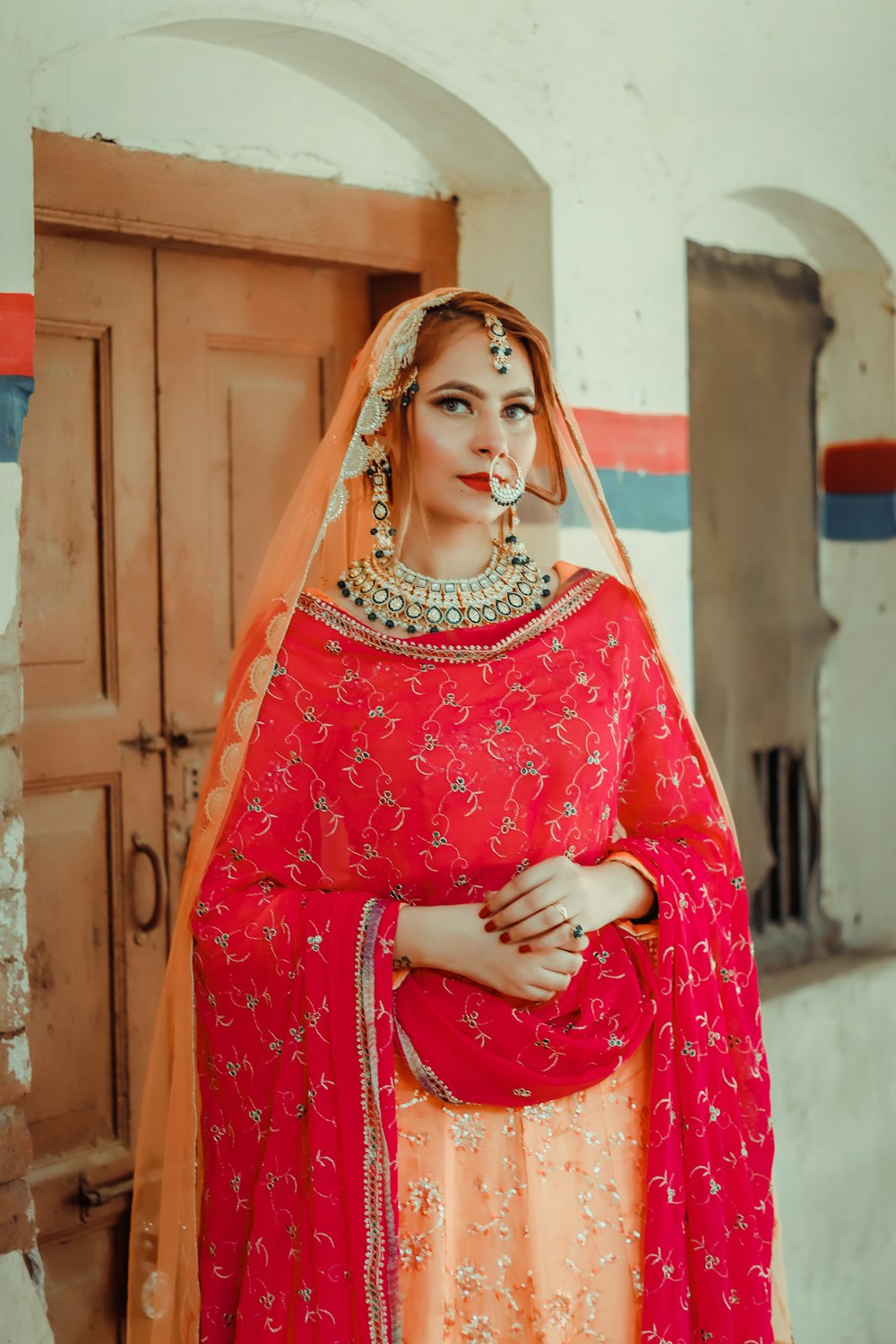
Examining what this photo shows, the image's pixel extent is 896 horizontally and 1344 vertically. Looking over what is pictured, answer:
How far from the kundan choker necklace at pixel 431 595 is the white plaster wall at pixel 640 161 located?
467mm

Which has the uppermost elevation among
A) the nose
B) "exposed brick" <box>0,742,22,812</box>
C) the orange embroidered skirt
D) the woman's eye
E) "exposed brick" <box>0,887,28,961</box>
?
the woman's eye

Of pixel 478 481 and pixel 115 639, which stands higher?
pixel 478 481

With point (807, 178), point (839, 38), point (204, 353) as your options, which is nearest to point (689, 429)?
point (807, 178)

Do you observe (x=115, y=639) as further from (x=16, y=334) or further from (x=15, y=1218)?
(x=15, y=1218)

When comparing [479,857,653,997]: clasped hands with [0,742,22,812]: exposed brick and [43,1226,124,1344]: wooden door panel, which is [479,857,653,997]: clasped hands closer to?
[0,742,22,812]: exposed brick

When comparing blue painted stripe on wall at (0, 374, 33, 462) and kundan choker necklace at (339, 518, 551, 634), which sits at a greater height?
blue painted stripe on wall at (0, 374, 33, 462)

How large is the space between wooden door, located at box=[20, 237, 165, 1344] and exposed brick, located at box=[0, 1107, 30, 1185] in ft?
1.30

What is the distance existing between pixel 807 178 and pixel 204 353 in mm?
1356

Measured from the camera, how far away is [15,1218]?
1817mm

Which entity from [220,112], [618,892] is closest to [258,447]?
[220,112]

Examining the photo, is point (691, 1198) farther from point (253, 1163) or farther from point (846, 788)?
point (846, 788)

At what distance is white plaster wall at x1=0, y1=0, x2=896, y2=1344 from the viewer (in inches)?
85.0

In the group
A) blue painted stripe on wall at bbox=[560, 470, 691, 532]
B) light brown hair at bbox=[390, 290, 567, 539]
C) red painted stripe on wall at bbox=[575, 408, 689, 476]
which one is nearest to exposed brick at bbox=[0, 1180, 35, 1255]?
light brown hair at bbox=[390, 290, 567, 539]

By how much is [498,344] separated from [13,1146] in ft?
3.84
